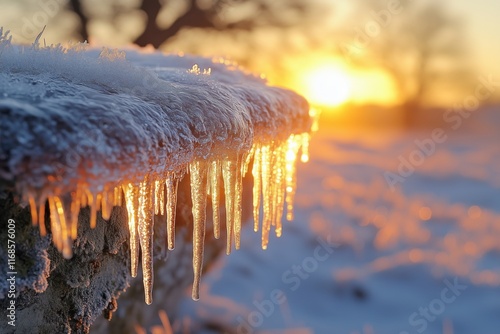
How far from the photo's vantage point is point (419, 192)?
13828 millimetres

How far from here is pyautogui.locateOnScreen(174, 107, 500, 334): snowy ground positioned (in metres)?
6.04

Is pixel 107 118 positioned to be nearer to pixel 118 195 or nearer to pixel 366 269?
pixel 118 195

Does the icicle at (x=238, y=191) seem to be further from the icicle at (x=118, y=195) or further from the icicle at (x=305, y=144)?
the icicle at (x=305, y=144)

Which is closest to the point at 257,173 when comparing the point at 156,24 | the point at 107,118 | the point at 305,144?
the point at 305,144

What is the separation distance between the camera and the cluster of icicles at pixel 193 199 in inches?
52.9

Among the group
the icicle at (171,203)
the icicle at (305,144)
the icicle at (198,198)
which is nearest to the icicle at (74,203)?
the icicle at (171,203)

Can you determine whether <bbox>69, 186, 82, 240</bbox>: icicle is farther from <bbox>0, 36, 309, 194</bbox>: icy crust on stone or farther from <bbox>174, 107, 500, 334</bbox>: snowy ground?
<bbox>174, 107, 500, 334</bbox>: snowy ground

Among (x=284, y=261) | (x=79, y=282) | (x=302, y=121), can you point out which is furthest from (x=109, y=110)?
(x=284, y=261)

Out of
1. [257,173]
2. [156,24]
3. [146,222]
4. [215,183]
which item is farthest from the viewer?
[156,24]

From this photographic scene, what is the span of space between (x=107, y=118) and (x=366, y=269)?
6816 mm

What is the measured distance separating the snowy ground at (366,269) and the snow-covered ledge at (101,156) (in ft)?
10.1

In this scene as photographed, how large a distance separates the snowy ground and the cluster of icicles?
8.76 ft

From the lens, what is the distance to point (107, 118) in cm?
139

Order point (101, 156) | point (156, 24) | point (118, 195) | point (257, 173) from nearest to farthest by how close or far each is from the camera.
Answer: point (101, 156), point (118, 195), point (257, 173), point (156, 24)
